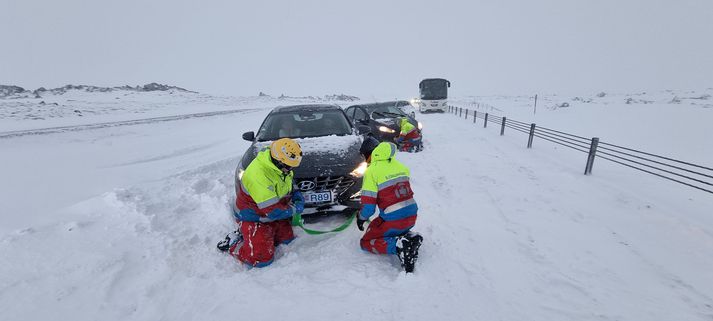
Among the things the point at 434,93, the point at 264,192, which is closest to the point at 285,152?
the point at 264,192

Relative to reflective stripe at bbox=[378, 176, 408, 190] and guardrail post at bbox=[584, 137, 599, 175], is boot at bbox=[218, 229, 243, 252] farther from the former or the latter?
guardrail post at bbox=[584, 137, 599, 175]

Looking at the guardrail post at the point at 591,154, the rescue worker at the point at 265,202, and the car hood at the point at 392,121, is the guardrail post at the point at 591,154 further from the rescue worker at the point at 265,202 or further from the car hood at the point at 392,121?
the rescue worker at the point at 265,202

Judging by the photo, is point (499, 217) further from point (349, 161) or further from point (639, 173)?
point (639, 173)

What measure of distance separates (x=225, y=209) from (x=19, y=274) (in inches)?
85.7

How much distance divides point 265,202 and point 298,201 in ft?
1.63

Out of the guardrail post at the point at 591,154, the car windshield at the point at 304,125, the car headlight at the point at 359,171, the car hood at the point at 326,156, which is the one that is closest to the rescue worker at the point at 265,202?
the car hood at the point at 326,156

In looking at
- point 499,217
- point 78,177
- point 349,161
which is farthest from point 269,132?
point 78,177

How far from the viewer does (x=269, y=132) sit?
5.38 meters

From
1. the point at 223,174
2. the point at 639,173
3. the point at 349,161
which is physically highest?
the point at 349,161

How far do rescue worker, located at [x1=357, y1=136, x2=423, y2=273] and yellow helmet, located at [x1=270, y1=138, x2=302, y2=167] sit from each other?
2.48 ft

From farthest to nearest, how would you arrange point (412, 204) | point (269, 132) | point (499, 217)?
point (269, 132), point (499, 217), point (412, 204)

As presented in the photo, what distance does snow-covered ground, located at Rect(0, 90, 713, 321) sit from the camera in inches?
110

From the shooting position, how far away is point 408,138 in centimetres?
942

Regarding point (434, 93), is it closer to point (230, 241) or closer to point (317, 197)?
point (317, 197)
